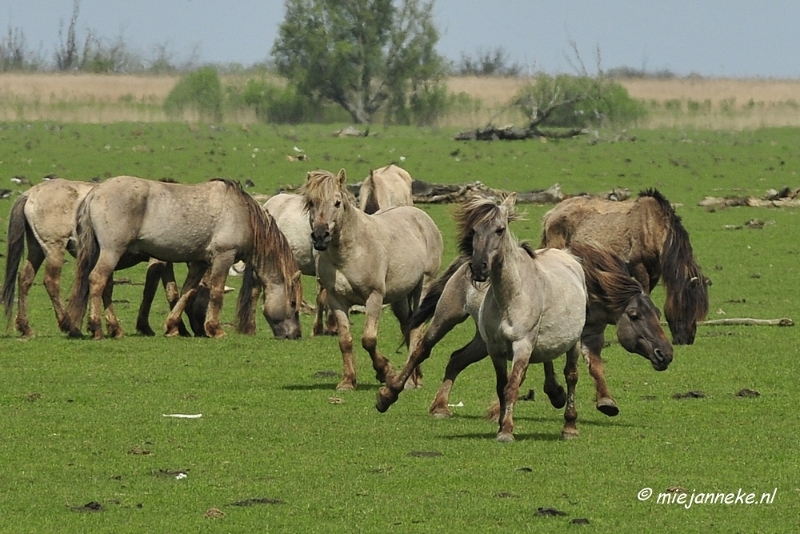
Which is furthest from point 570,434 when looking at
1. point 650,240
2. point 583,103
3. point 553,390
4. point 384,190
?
point 583,103

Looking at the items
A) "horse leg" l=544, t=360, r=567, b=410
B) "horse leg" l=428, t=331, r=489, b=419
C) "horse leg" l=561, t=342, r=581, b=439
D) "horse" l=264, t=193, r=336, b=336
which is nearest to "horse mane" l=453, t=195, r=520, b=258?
"horse leg" l=561, t=342, r=581, b=439

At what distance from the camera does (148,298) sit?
54.1ft

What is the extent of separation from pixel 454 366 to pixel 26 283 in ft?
23.8

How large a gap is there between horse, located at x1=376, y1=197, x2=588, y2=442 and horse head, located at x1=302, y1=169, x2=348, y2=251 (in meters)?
2.12

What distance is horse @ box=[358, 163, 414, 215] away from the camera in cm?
1858

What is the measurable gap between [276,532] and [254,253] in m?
9.22

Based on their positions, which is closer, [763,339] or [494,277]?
[494,277]

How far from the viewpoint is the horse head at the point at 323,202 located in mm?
11930

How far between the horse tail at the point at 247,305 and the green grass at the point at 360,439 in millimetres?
305

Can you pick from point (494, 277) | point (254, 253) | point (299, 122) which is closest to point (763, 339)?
point (254, 253)

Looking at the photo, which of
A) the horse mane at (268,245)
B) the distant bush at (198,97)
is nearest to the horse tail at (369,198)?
the horse mane at (268,245)

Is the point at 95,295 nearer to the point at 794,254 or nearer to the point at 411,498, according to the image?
the point at 411,498

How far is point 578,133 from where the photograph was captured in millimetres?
41969

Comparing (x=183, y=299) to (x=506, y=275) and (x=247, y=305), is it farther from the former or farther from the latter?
(x=506, y=275)
